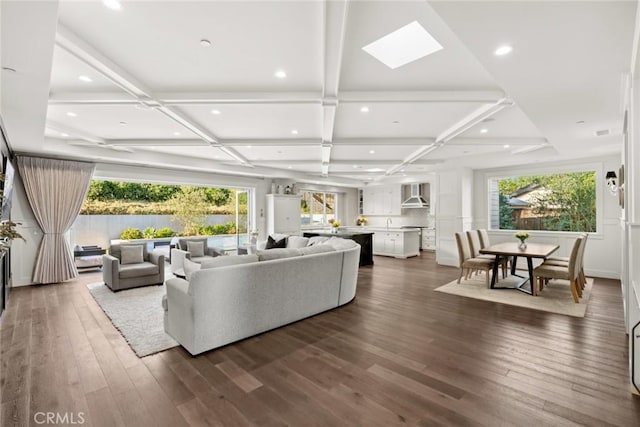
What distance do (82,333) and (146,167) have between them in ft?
14.6

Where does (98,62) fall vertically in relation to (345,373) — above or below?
above

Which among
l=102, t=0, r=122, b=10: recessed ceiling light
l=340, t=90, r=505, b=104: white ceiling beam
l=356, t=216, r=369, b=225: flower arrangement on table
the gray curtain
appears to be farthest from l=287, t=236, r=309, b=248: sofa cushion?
l=356, t=216, r=369, b=225: flower arrangement on table

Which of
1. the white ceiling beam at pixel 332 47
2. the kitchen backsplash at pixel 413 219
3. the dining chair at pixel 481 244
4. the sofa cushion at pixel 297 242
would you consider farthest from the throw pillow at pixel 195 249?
the kitchen backsplash at pixel 413 219

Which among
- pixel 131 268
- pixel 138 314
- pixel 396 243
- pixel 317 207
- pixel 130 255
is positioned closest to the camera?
pixel 138 314

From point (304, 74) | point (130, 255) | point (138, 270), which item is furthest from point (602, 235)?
point (130, 255)

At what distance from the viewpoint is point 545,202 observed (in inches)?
276

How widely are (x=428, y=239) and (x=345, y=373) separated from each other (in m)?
8.61

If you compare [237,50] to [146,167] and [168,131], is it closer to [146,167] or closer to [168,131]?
[168,131]

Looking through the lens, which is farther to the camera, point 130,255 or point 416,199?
point 416,199

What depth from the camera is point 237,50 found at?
2.34 metres

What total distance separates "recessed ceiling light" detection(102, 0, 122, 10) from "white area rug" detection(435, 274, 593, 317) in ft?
17.0

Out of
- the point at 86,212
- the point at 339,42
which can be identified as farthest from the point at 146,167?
the point at 339,42

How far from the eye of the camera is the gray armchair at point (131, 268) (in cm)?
487

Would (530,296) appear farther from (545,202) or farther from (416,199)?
(416,199)
